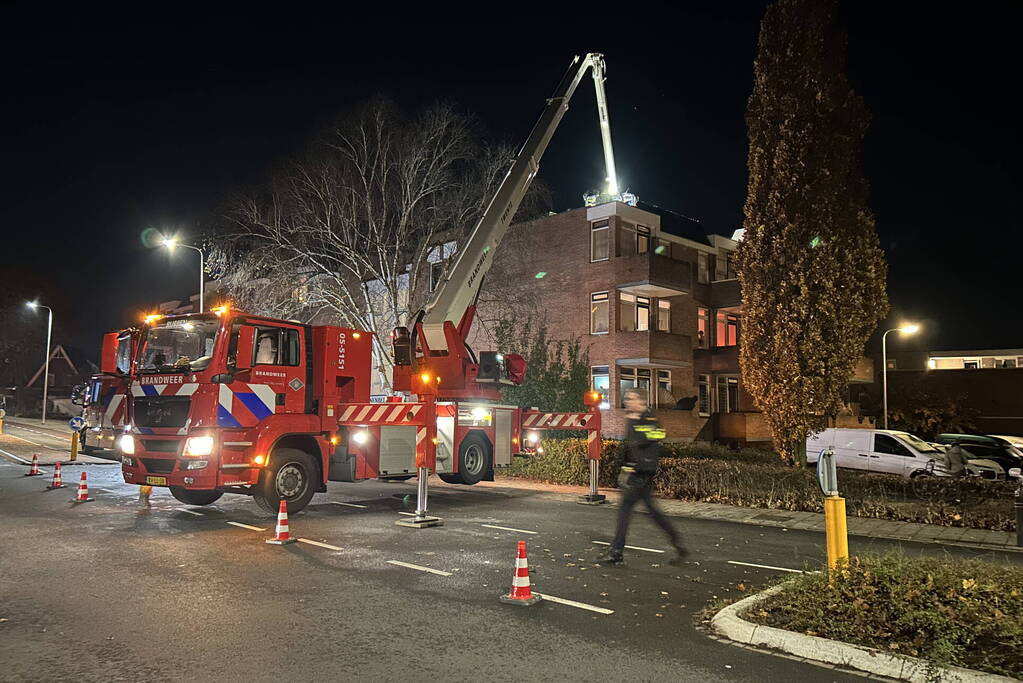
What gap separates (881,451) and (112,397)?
62.5 feet

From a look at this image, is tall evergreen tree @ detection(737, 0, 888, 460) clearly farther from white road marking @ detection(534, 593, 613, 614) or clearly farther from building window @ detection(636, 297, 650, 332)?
building window @ detection(636, 297, 650, 332)

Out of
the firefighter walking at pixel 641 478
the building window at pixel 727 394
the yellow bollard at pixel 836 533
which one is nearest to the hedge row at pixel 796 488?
the firefighter walking at pixel 641 478

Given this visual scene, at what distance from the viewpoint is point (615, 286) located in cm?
2978

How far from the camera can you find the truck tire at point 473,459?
1502cm

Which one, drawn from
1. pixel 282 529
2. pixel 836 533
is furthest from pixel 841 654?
pixel 282 529

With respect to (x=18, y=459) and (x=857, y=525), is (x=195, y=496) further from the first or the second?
(x=18, y=459)

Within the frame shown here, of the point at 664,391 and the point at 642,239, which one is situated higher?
the point at 642,239

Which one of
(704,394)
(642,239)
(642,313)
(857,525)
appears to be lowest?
(857,525)

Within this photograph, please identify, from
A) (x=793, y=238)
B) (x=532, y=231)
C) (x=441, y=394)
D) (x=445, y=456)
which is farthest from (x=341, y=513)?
(x=532, y=231)

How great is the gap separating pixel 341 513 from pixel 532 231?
74.3ft

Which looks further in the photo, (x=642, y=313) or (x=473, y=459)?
(x=642, y=313)

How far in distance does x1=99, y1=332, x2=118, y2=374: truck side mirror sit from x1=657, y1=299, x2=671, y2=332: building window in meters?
23.4

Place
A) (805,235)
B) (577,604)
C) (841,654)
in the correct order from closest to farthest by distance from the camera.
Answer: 1. (841,654)
2. (577,604)
3. (805,235)

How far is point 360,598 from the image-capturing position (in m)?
6.94
